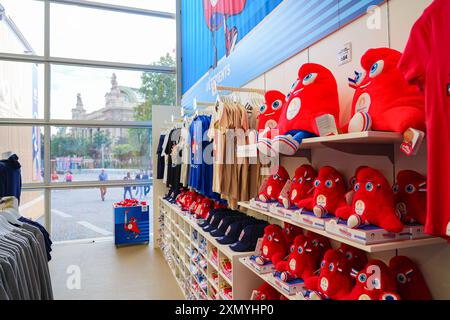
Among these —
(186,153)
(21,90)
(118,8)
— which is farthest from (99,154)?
(186,153)

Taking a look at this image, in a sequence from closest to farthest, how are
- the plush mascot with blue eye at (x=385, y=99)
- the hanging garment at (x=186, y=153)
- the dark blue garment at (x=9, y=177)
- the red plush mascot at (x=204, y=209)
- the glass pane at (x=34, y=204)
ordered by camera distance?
the plush mascot with blue eye at (x=385, y=99)
the dark blue garment at (x=9, y=177)
the red plush mascot at (x=204, y=209)
the hanging garment at (x=186, y=153)
the glass pane at (x=34, y=204)

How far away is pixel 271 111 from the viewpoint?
77.5 inches

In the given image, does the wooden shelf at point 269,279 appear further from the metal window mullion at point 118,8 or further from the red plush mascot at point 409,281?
the metal window mullion at point 118,8

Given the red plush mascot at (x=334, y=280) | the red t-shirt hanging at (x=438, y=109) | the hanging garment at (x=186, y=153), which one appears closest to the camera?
the red t-shirt hanging at (x=438, y=109)

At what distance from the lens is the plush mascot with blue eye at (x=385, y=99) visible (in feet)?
3.48

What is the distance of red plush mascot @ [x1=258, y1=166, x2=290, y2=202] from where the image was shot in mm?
1852

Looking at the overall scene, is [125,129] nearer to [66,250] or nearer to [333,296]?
[66,250]

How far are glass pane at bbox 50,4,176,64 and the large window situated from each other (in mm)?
18

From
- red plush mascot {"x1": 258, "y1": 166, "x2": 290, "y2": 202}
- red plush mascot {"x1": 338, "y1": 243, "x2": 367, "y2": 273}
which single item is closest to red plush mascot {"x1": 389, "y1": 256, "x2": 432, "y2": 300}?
red plush mascot {"x1": 338, "y1": 243, "x2": 367, "y2": 273}

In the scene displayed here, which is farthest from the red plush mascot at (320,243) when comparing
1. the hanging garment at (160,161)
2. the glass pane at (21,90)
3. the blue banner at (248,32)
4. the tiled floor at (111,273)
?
the glass pane at (21,90)

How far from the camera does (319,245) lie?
5.45 ft

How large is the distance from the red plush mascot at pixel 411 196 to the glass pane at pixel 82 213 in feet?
17.5
